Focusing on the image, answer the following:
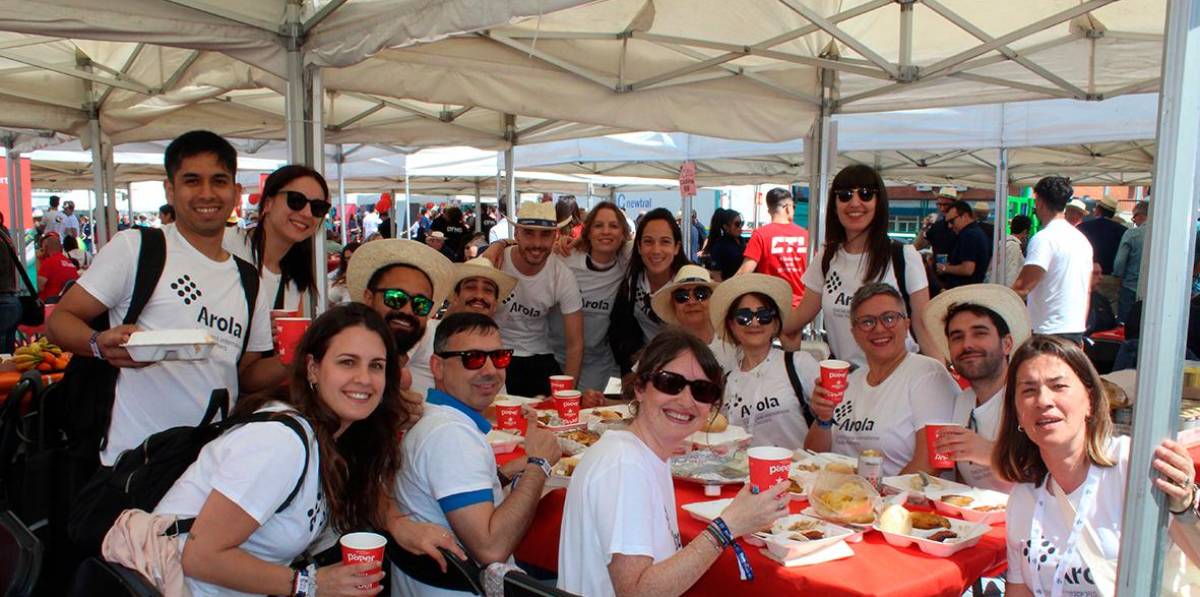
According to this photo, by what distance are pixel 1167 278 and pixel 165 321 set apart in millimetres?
2816

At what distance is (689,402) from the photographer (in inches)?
94.0

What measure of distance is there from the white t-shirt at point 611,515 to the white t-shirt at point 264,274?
170 centimetres

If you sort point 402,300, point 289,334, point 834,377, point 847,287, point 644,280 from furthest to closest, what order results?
point 644,280 → point 847,287 → point 402,300 → point 834,377 → point 289,334

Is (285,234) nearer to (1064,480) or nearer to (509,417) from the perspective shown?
(509,417)

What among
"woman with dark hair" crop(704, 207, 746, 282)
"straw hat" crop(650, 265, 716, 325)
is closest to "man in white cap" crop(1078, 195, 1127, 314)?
"woman with dark hair" crop(704, 207, 746, 282)

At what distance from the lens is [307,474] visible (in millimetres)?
2246

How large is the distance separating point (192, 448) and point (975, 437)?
2343 mm

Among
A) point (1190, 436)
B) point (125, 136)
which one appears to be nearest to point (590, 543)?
point (1190, 436)

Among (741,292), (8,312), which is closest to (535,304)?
(741,292)

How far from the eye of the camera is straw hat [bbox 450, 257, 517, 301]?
4691 millimetres

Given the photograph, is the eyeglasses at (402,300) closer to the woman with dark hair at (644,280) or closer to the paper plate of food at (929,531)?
the woman with dark hair at (644,280)

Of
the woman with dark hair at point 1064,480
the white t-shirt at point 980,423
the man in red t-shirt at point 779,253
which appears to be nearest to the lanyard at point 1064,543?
the woman with dark hair at point 1064,480

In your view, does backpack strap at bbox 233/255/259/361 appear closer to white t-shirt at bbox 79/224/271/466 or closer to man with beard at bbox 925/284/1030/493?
white t-shirt at bbox 79/224/271/466

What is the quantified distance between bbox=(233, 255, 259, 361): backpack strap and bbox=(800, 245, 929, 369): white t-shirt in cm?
272
